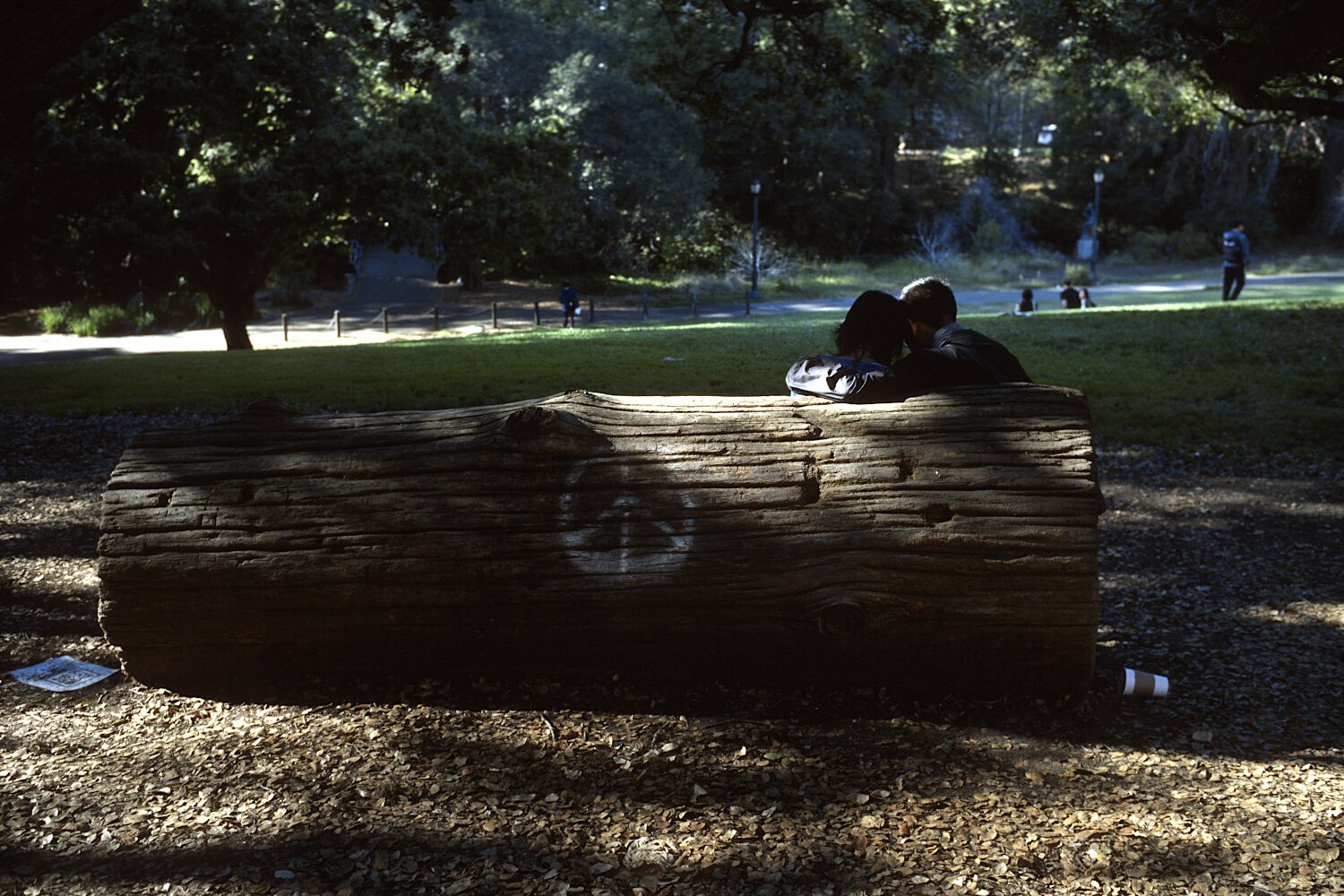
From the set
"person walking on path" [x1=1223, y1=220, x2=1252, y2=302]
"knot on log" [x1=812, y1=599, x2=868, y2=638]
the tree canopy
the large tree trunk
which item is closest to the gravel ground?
"knot on log" [x1=812, y1=599, x2=868, y2=638]

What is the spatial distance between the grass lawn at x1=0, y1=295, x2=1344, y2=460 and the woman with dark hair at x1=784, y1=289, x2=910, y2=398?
22.4ft

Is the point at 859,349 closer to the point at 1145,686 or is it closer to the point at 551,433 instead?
the point at 551,433

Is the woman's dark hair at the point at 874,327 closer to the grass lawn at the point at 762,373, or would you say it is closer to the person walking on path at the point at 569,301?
the grass lawn at the point at 762,373

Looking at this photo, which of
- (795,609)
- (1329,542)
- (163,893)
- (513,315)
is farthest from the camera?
(513,315)

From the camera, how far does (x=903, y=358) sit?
15.1 ft

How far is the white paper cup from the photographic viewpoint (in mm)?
4332

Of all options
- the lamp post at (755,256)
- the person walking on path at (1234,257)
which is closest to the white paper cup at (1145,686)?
the person walking on path at (1234,257)

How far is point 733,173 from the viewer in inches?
1845

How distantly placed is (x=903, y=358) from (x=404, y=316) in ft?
103

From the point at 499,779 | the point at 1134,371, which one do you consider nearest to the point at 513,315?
the point at 1134,371

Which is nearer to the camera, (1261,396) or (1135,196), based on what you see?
(1261,396)

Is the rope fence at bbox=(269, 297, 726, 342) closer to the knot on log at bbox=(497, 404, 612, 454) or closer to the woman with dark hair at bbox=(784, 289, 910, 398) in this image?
the woman with dark hair at bbox=(784, 289, 910, 398)

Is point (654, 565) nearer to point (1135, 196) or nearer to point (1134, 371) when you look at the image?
point (1134, 371)

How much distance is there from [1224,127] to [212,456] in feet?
159
